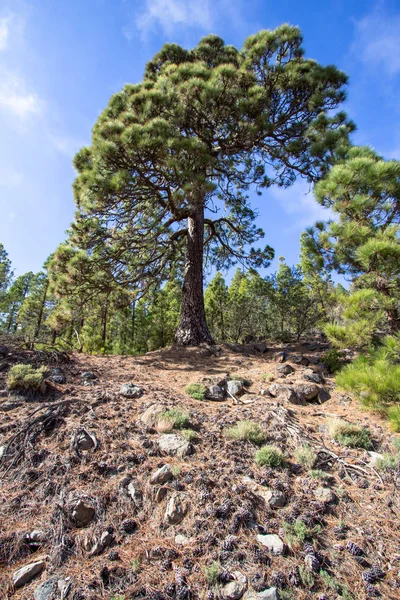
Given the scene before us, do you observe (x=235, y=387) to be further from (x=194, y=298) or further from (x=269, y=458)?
(x=194, y=298)

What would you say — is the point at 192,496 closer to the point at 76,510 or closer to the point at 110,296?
the point at 76,510

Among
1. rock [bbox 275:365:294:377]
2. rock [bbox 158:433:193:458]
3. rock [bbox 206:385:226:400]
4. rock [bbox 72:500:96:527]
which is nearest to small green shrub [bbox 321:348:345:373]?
rock [bbox 275:365:294:377]

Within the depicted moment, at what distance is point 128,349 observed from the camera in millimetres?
11102

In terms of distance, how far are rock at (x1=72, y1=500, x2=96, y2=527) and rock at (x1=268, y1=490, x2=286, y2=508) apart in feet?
4.43

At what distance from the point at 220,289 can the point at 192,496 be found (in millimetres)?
12385

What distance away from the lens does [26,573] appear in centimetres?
164

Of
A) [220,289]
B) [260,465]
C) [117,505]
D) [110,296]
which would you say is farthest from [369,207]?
[220,289]

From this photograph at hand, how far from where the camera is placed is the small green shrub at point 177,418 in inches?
122

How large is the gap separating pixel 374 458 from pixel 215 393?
2.08 m

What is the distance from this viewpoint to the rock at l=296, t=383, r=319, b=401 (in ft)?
13.8

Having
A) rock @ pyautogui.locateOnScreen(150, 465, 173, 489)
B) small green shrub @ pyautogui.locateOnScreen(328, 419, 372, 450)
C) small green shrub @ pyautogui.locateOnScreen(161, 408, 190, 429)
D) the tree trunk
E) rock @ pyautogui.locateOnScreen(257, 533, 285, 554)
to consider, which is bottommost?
rock @ pyautogui.locateOnScreen(257, 533, 285, 554)

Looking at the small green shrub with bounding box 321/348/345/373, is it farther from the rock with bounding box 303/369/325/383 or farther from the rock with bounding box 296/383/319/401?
the rock with bounding box 296/383/319/401

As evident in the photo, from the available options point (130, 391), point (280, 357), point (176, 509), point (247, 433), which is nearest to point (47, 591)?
point (176, 509)

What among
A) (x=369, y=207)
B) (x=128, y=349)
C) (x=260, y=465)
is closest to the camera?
(x=260, y=465)
